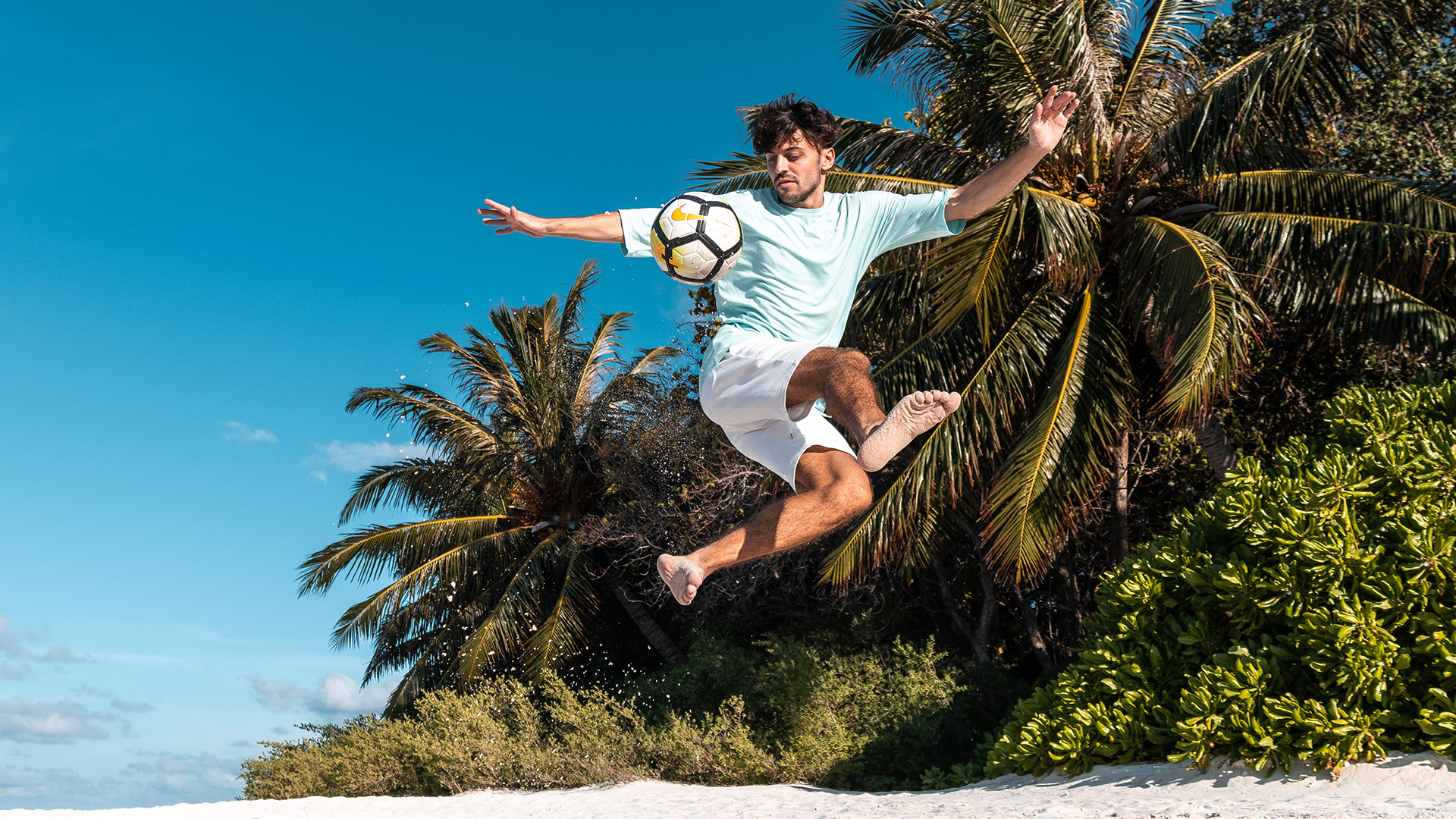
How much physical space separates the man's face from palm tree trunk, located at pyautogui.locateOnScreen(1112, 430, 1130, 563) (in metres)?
8.82

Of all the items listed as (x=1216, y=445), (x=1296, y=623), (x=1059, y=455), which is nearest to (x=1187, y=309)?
(x=1059, y=455)

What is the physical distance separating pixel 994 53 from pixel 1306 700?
6.83 meters

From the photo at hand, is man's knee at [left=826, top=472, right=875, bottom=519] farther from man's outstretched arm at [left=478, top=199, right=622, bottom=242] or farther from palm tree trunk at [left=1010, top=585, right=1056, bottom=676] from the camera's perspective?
palm tree trunk at [left=1010, top=585, right=1056, bottom=676]

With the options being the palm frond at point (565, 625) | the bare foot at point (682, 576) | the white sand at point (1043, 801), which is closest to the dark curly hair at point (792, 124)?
the bare foot at point (682, 576)

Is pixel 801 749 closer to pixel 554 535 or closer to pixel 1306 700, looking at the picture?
pixel 1306 700

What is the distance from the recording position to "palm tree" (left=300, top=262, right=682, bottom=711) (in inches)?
636

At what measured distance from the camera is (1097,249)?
1089 cm

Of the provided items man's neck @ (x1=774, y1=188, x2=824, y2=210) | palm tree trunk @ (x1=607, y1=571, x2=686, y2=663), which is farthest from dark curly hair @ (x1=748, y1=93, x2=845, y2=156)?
palm tree trunk @ (x1=607, y1=571, x2=686, y2=663)

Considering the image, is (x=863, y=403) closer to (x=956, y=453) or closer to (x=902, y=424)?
(x=902, y=424)

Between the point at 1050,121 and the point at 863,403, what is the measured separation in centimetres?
128

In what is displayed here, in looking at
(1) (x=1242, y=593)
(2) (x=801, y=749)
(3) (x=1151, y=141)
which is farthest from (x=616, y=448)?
(1) (x=1242, y=593)

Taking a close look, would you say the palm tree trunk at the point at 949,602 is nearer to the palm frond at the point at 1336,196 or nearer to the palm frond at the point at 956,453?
the palm frond at the point at 956,453

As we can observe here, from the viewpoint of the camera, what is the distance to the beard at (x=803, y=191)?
3738 millimetres

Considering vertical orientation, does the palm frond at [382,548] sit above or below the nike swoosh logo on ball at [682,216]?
above
